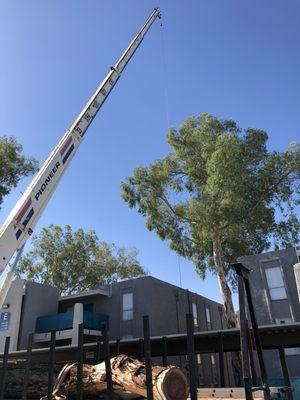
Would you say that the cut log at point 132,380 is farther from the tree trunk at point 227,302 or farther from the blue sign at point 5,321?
the blue sign at point 5,321

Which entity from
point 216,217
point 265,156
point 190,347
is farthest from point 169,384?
point 265,156

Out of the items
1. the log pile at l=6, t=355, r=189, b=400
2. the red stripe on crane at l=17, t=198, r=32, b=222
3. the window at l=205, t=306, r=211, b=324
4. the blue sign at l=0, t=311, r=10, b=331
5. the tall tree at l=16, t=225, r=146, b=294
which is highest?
the tall tree at l=16, t=225, r=146, b=294

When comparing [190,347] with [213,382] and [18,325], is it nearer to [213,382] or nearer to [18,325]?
[18,325]

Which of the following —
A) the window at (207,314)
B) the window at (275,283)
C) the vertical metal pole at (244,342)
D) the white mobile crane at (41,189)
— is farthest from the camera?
the window at (207,314)

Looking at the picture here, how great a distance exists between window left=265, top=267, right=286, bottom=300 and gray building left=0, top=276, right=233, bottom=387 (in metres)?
8.72

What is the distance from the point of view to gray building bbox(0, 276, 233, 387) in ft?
93.4

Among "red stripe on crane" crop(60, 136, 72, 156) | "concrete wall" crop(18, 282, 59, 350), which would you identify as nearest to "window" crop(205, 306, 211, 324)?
"concrete wall" crop(18, 282, 59, 350)

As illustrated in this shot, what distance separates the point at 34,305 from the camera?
1203 inches

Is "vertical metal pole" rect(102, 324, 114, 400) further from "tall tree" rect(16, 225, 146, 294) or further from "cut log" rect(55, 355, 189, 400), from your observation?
"tall tree" rect(16, 225, 146, 294)

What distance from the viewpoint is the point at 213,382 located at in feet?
108

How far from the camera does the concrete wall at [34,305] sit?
29.2m

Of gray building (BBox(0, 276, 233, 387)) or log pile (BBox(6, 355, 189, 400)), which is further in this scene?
gray building (BBox(0, 276, 233, 387))

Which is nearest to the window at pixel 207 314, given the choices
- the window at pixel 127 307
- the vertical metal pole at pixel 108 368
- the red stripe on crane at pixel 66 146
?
the window at pixel 127 307

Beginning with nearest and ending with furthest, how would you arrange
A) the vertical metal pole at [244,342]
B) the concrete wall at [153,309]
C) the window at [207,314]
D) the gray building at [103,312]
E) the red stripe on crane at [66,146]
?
1. the vertical metal pole at [244,342]
2. the red stripe on crane at [66,146]
3. the gray building at [103,312]
4. the concrete wall at [153,309]
5. the window at [207,314]
